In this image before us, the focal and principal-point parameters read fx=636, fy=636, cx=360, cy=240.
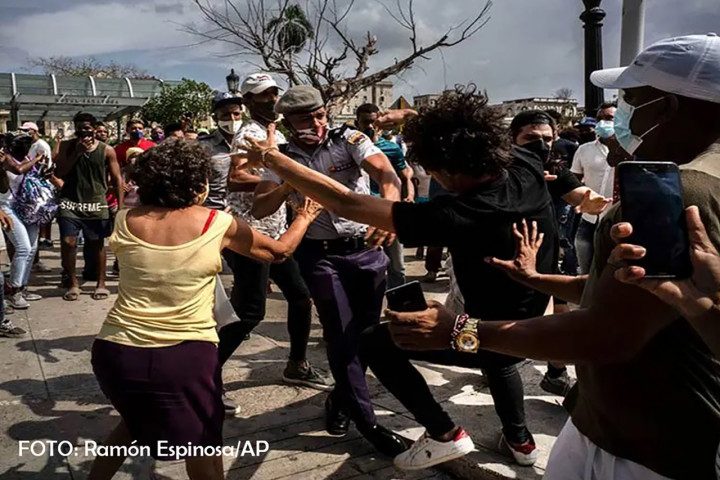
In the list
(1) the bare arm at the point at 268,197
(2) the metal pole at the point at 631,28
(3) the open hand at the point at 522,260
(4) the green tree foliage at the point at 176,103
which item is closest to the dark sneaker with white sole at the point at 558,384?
(3) the open hand at the point at 522,260

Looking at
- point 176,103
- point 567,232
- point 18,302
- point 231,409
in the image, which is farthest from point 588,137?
point 176,103

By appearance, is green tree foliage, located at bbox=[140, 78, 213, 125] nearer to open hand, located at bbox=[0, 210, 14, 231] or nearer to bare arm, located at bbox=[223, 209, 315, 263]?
open hand, located at bbox=[0, 210, 14, 231]

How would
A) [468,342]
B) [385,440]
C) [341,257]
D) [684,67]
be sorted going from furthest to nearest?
[341,257] → [385,440] → [468,342] → [684,67]

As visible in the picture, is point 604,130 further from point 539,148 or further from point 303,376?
point 303,376

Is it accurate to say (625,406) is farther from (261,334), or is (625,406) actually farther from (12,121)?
(12,121)

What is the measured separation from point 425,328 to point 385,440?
5.60 feet

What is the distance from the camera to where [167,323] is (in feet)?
8.46

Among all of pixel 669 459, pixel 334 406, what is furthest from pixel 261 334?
pixel 669 459

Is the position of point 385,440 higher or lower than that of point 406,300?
lower

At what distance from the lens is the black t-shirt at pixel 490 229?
7.78ft

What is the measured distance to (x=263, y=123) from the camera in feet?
14.0

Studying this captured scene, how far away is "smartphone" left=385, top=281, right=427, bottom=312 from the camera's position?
6.95 ft

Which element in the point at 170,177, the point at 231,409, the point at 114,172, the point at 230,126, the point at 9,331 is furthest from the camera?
the point at 114,172

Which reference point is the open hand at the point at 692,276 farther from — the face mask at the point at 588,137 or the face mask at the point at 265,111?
the face mask at the point at 588,137
